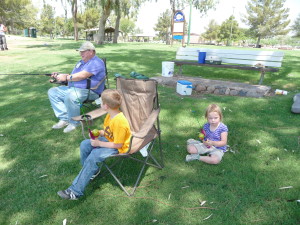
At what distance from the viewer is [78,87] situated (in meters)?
3.91

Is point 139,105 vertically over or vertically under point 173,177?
over

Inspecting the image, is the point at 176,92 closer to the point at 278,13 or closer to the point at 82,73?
the point at 82,73

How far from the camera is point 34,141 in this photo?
11.8 ft

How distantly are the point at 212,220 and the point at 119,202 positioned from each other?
95cm

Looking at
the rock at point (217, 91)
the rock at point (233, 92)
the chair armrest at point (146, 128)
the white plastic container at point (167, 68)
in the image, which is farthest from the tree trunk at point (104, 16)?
the chair armrest at point (146, 128)

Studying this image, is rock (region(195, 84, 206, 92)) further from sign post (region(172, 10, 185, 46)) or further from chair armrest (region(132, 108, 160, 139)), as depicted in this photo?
sign post (region(172, 10, 185, 46))

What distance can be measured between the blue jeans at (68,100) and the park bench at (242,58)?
4.00 m

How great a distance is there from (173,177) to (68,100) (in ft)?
7.04

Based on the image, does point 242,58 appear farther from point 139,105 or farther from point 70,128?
point 70,128

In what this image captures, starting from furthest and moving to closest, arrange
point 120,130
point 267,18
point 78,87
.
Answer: point 267,18, point 78,87, point 120,130

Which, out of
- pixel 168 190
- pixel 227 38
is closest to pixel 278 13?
pixel 227 38

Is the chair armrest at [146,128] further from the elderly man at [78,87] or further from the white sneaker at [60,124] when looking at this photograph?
the white sneaker at [60,124]

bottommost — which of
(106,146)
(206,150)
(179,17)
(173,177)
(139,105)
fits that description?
(173,177)

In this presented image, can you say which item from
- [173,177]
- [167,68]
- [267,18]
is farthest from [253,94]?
[267,18]
